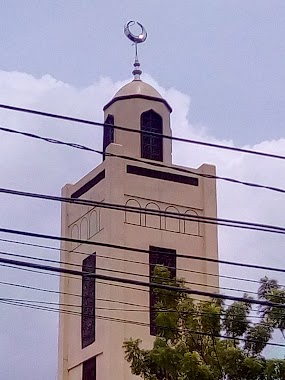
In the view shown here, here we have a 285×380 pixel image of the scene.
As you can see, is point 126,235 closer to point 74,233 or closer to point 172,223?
point 172,223

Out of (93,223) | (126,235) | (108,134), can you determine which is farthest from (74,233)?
(108,134)

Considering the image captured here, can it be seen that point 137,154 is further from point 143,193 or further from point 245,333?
point 245,333

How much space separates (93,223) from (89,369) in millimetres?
3685

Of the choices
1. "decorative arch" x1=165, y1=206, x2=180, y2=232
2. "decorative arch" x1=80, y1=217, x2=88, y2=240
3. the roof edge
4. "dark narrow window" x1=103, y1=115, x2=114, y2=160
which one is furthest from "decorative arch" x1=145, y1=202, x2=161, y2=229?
the roof edge

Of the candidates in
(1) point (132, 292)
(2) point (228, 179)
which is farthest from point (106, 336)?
(2) point (228, 179)

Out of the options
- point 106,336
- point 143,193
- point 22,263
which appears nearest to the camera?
point 22,263

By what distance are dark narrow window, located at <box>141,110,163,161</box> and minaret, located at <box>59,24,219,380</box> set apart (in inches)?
1.0

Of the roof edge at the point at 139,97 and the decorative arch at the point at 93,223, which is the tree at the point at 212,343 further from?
the roof edge at the point at 139,97

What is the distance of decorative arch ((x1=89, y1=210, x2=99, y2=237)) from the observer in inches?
930

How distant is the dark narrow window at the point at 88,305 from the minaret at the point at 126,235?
3 cm

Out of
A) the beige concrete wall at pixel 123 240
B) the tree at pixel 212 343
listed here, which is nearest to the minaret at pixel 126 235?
the beige concrete wall at pixel 123 240

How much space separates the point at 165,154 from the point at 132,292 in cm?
420

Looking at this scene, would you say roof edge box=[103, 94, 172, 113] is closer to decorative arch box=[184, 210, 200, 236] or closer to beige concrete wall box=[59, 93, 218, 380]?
beige concrete wall box=[59, 93, 218, 380]

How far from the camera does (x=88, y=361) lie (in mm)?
22906
